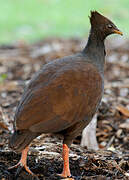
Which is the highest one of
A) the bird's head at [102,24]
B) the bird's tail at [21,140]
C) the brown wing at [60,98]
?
the bird's head at [102,24]

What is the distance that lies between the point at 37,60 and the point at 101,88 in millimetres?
4301

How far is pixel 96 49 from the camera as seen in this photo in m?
4.30

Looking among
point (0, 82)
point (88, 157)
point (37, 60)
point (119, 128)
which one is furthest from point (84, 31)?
point (88, 157)

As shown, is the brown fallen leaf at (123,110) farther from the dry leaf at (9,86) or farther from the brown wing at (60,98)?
the brown wing at (60,98)

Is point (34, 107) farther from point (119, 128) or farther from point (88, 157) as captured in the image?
point (119, 128)

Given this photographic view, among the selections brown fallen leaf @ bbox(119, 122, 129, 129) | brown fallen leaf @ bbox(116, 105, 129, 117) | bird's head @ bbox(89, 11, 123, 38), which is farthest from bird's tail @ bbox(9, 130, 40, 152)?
brown fallen leaf @ bbox(116, 105, 129, 117)

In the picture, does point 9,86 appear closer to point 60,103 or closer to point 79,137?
point 79,137

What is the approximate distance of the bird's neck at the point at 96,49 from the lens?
165 inches

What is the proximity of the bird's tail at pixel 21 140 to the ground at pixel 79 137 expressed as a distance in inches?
11.8

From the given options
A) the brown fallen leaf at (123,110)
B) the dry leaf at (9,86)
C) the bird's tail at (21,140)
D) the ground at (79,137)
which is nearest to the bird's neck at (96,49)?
the ground at (79,137)

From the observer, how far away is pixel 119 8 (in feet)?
40.8

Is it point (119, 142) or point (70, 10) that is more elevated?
point (70, 10)

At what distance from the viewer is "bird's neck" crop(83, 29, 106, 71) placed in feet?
13.8

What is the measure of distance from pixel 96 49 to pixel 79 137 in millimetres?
1433
